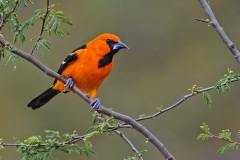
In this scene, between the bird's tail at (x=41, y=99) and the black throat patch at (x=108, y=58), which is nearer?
the black throat patch at (x=108, y=58)

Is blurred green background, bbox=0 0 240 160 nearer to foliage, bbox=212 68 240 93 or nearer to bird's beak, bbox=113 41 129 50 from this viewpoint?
bird's beak, bbox=113 41 129 50

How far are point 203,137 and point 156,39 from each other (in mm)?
7262

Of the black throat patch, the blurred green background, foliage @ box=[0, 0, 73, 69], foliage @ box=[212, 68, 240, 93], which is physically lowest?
foliage @ box=[212, 68, 240, 93]

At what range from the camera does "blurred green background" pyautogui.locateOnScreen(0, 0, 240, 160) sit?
32.9ft

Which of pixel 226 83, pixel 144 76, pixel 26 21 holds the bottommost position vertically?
pixel 226 83

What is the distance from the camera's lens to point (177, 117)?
10297 millimetres

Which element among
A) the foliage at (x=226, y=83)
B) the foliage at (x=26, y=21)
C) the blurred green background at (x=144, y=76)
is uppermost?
the blurred green background at (x=144, y=76)

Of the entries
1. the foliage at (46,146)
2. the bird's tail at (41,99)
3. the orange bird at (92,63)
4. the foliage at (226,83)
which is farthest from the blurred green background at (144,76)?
the foliage at (226,83)

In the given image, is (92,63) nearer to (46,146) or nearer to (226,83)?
(46,146)

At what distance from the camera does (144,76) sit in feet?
35.4

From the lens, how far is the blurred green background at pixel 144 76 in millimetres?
10039

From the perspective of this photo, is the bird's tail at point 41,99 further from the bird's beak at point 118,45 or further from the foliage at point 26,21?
the foliage at point 26,21

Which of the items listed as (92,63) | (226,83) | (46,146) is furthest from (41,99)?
(226,83)

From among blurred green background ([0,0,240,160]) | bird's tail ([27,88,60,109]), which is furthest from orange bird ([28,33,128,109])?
blurred green background ([0,0,240,160])
